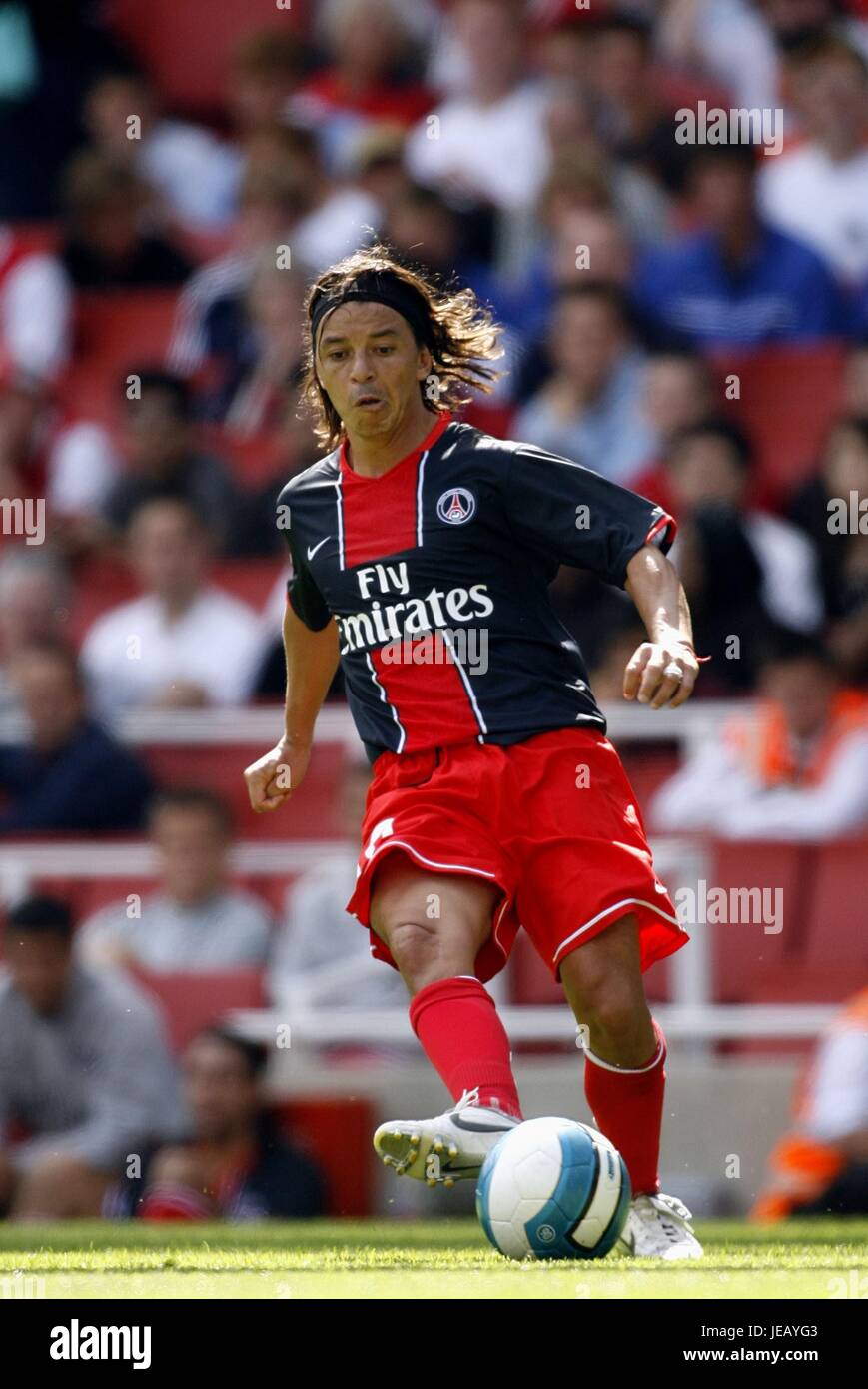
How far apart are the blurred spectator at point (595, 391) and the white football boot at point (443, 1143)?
560cm

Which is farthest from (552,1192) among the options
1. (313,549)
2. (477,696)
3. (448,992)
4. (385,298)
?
(385,298)

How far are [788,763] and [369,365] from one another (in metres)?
3.90

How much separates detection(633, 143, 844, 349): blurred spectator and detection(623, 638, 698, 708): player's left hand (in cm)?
592

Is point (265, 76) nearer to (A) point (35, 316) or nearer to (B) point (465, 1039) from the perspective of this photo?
(A) point (35, 316)

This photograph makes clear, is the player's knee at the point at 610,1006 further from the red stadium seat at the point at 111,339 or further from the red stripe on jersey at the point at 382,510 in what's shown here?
the red stadium seat at the point at 111,339

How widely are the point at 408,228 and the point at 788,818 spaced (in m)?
3.47

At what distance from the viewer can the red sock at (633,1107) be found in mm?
4605

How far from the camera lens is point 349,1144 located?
7543 millimetres

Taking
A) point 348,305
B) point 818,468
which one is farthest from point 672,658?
point 818,468

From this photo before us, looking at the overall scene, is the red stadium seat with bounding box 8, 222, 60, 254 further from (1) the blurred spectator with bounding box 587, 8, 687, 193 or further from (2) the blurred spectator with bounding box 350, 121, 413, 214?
(1) the blurred spectator with bounding box 587, 8, 687, 193

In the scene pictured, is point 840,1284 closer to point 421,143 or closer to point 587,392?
point 587,392

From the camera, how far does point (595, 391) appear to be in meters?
9.47

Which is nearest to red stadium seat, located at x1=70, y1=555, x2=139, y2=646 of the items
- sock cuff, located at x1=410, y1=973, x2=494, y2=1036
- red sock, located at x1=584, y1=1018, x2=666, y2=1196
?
red sock, located at x1=584, y1=1018, x2=666, y2=1196

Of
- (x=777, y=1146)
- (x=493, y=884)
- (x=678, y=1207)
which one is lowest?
(x=777, y=1146)
